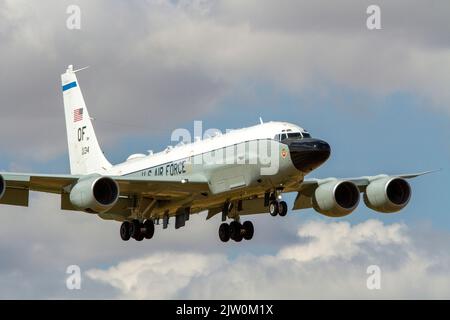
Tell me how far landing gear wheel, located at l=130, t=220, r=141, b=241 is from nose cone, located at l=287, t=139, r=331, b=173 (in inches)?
483

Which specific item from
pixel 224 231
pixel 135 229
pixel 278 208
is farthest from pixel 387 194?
pixel 135 229

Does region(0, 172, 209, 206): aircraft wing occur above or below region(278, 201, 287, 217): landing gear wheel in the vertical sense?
above

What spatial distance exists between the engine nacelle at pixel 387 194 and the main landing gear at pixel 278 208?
9528mm

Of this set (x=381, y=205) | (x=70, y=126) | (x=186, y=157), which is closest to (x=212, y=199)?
(x=186, y=157)

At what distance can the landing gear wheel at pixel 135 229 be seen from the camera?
3002 inches

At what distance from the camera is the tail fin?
285 ft

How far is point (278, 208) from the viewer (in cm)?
6962

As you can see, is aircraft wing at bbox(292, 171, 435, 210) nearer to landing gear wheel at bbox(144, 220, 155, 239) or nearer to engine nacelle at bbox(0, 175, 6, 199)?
landing gear wheel at bbox(144, 220, 155, 239)

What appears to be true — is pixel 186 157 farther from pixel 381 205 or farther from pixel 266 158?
pixel 381 205

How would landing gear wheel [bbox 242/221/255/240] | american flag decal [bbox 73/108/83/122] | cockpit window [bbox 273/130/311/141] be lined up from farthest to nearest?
1. american flag decal [bbox 73/108/83/122]
2. landing gear wheel [bbox 242/221/255/240]
3. cockpit window [bbox 273/130/311/141]

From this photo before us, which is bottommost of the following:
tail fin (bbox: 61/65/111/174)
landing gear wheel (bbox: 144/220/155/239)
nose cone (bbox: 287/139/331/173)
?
landing gear wheel (bbox: 144/220/155/239)

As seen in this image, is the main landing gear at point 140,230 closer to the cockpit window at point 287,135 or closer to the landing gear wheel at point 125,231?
the landing gear wheel at point 125,231

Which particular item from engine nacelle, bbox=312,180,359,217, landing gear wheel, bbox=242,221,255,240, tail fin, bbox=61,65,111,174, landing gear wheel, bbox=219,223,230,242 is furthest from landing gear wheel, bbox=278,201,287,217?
tail fin, bbox=61,65,111,174
